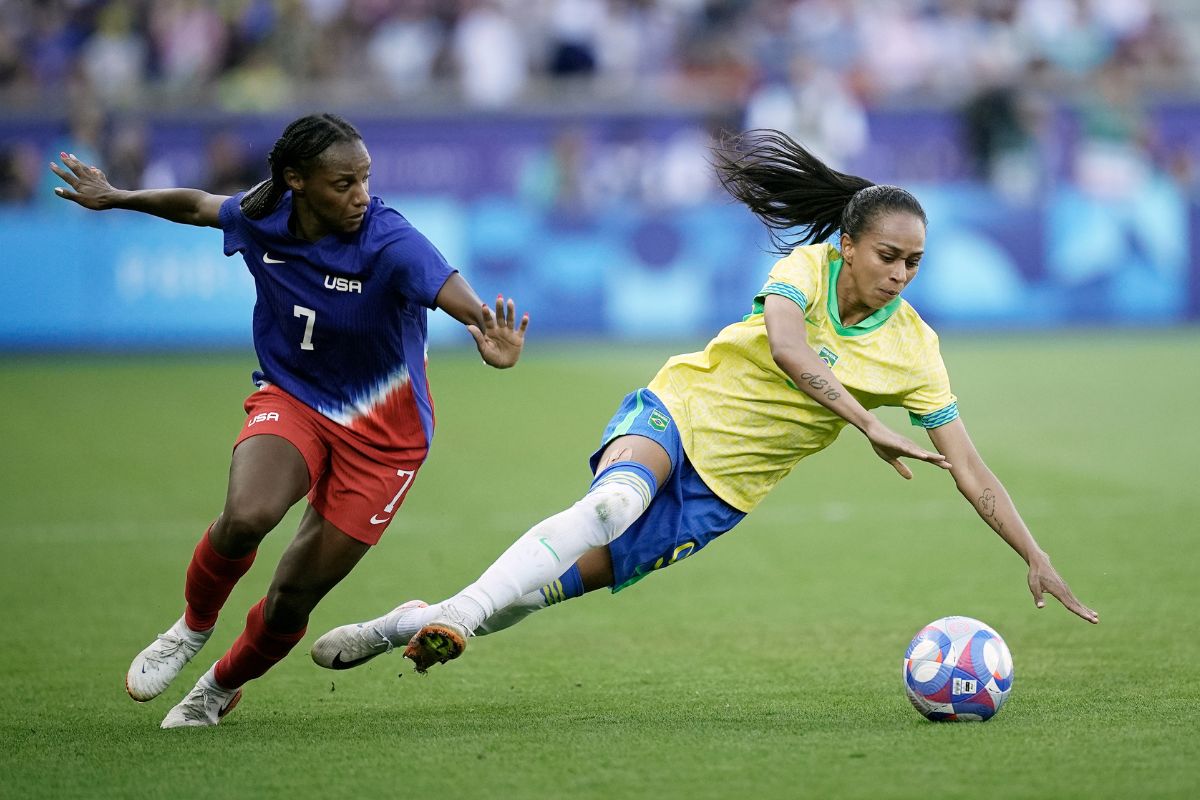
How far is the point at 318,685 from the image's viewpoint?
6.39 metres

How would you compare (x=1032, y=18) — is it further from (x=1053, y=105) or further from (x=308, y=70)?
(x=308, y=70)

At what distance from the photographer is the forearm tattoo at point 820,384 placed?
533 centimetres

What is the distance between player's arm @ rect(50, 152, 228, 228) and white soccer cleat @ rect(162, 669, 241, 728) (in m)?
1.62

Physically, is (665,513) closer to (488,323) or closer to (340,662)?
(488,323)

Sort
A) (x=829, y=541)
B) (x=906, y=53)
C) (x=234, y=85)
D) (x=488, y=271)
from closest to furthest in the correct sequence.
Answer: (x=829, y=541) → (x=488, y=271) → (x=234, y=85) → (x=906, y=53)

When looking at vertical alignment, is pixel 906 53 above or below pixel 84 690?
above

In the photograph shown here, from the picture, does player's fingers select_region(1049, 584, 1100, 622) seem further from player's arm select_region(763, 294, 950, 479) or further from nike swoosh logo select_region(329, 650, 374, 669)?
nike swoosh logo select_region(329, 650, 374, 669)

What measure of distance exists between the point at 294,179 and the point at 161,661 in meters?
1.74

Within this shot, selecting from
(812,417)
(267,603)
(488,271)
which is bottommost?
(488,271)

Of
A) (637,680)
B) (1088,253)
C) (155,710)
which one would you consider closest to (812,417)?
(637,680)

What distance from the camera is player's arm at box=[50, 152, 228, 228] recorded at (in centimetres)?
592

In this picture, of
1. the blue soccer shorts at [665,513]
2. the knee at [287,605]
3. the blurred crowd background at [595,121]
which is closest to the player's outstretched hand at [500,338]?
the blue soccer shorts at [665,513]

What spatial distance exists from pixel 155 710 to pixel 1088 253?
1595cm

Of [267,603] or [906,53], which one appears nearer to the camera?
[267,603]
